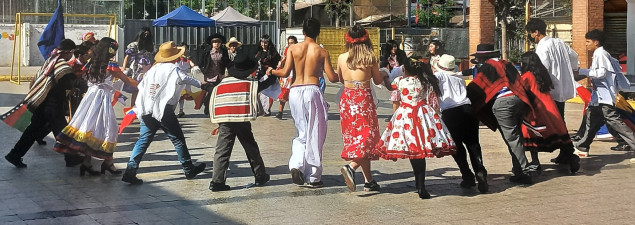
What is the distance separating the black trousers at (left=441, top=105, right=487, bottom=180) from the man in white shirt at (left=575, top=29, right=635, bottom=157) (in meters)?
2.68

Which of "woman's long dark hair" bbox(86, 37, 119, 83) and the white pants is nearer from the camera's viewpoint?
the white pants

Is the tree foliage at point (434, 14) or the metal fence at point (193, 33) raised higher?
the tree foliage at point (434, 14)

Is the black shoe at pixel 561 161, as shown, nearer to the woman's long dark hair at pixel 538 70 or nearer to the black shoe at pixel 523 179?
the woman's long dark hair at pixel 538 70

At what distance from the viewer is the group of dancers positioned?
8.86m

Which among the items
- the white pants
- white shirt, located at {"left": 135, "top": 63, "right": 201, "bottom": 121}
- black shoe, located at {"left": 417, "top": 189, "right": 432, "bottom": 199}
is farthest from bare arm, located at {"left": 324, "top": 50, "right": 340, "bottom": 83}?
black shoe, located at {"left": 417, "top": 189, "right": 432, "bottom": 199}

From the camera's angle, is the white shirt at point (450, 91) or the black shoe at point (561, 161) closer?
the white shirt at point (450, 91)

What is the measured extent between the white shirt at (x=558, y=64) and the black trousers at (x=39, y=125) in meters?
5.61

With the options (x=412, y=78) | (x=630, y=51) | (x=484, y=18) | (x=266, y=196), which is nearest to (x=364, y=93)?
(x=412, y=78)

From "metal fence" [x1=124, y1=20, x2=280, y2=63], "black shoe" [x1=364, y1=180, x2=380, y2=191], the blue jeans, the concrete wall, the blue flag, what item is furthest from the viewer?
"metal fence" [x1=124, y1=20, x2=280, y2=63]

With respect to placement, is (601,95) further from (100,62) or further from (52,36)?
(52,36)

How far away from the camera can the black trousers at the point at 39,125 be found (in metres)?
10.6

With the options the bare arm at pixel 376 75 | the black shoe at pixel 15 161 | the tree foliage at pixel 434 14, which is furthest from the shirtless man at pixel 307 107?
the tree foliage at pixel 434 14

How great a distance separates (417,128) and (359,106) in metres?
0.68

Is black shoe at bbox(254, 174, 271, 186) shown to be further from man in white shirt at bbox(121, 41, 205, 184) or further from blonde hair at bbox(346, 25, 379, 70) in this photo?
blonde hair at bbox(346, 25, 379, 70)
